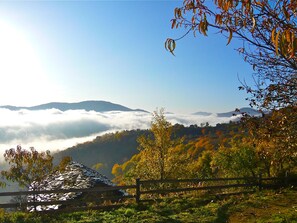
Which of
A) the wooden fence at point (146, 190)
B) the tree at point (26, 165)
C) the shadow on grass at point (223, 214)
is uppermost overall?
Answer: the tree at point (26, 165)

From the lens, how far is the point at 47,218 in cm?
1159

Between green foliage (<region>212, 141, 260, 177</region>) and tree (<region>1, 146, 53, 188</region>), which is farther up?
tree (<region>1, 146, 53, 188</region>)

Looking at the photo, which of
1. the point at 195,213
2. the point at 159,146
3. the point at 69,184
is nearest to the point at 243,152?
the point at 159,146

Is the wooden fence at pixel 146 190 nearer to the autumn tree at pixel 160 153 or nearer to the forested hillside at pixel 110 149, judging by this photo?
the autumn tree at pixel 160 153

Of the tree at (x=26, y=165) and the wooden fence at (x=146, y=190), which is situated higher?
the tree at (x=26, y=165)

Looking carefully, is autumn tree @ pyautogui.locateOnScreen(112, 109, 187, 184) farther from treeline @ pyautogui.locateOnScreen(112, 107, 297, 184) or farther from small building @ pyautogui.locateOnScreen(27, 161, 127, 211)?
small building @ pyautogui.locateOnScreen(27, 161, 127, 211)

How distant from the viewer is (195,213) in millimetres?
11781

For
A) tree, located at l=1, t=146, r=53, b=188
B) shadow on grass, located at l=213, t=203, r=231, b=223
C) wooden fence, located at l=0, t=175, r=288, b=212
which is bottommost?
shadow on grass, located at l=213, t=203, r=231, b=223

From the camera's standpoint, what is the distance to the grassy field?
10859 mm

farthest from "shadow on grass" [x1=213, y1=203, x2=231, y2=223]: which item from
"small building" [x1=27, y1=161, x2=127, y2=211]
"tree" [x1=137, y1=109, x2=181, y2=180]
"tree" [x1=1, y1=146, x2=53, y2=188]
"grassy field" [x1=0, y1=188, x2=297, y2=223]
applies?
"tree" [x1=137, y1=109, x2=181, y2=180]

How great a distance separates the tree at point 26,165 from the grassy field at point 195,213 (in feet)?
6.15

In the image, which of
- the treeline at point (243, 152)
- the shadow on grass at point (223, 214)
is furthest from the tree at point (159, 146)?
the shadow on grass at point (223, 214)

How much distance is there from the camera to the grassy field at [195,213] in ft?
35.6

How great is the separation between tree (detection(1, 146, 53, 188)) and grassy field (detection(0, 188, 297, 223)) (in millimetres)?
1874
